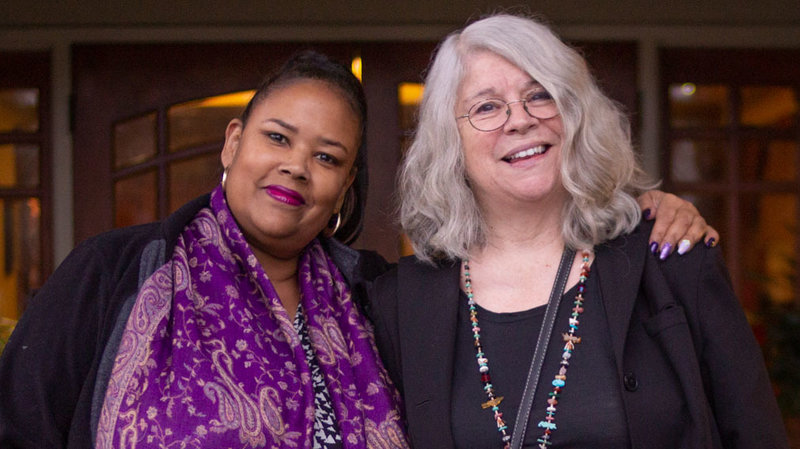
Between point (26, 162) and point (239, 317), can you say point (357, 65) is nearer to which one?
point (26, 162)

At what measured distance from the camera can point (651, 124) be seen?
3318mm

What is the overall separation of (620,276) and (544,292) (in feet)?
0.58

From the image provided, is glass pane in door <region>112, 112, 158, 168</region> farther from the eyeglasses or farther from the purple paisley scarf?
the eyeglasses

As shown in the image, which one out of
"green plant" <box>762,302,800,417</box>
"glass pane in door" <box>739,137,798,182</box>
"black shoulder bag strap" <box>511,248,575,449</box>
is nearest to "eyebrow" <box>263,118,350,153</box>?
"black shoulder bag strap" <box>511,248,575,449</box>

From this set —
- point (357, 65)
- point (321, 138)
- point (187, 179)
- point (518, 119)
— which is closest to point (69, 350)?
Result: point (321, 138)

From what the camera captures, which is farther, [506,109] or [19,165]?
[19,165]

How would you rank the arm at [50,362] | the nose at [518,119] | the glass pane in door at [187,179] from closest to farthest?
the arm at [50,362] < the nose at [518,119] < the glass pane in door at [187,179]

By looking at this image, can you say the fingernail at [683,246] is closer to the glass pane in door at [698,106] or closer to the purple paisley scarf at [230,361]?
the purple paisley scarf at [230,361]

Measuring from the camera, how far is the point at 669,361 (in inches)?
66.0

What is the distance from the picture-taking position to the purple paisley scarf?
5.21 feet

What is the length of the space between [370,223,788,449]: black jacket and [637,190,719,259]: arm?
0.02 meters

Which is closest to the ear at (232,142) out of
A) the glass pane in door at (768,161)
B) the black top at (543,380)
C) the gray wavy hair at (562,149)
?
the gray wavy hair at (562,149)

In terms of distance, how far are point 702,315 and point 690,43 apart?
1989mm

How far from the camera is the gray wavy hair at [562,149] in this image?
1846 mm
